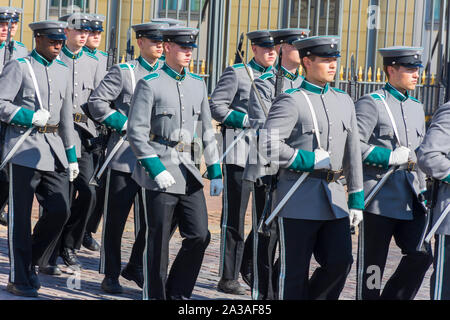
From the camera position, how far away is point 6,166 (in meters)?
6.61

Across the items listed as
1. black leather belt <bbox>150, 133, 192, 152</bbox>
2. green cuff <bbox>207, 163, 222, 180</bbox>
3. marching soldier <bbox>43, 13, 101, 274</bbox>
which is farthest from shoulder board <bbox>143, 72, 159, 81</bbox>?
marching soldier <bbox>43, 13, 101, 274</bbox>

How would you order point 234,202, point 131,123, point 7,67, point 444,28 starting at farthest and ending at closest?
point 444,28 < point 234,202 < point 7,67 < point 131,123

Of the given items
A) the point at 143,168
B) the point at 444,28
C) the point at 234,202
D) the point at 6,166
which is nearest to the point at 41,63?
the point at 6,166

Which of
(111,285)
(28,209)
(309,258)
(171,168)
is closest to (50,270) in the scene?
(111,285)

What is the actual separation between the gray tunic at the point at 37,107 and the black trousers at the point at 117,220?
39cm

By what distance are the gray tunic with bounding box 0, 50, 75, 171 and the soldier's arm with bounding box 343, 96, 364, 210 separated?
6.26 ft

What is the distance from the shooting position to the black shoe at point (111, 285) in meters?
6.73

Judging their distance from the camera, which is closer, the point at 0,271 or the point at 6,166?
the point at 6,166

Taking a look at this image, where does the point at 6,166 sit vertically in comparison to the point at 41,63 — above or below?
below

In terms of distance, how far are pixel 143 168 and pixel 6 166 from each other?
102 centimetres

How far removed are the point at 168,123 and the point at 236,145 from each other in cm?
107

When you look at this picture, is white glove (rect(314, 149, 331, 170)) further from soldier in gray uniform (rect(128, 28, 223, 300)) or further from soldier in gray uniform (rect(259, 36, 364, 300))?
soldier in gray uniform (rect(128, 28, 223, 300))

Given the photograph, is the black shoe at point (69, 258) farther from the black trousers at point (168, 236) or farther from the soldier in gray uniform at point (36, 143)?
→ the black trousers at point (168, 236)
